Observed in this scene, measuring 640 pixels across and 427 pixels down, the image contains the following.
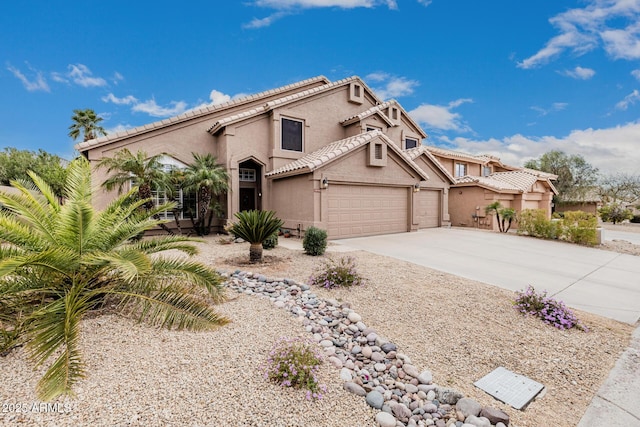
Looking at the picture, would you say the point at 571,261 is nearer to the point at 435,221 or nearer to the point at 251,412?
the point at 435,221

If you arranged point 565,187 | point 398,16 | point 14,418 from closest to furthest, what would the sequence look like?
point 14,418 → point 398,16 → point 565,187

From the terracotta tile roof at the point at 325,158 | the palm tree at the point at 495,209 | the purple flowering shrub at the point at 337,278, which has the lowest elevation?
the purple flowering shrub at the point at 337,278

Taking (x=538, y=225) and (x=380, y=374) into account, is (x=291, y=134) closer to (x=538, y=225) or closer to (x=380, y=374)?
(x=380, y=374)

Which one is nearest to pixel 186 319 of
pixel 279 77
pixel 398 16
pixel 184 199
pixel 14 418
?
pixel 14 418

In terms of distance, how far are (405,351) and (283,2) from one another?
642 inches

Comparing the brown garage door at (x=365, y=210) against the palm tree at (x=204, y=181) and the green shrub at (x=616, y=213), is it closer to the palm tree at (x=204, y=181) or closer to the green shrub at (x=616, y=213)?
the palm tree at (x=204, y=181)

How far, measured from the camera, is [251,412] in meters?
2.61

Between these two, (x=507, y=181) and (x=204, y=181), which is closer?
(x=204, y=181)

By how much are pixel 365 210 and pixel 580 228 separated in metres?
9.78

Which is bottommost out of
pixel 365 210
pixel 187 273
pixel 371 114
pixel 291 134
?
pixel 187 273

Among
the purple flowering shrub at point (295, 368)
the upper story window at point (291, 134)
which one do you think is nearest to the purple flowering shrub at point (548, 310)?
the purple flowering shrub at point (295, 368)

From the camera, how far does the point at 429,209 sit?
18344 mm

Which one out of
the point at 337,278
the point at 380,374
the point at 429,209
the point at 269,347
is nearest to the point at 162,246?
the point at 269,347

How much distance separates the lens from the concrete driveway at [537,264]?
21.3ft
